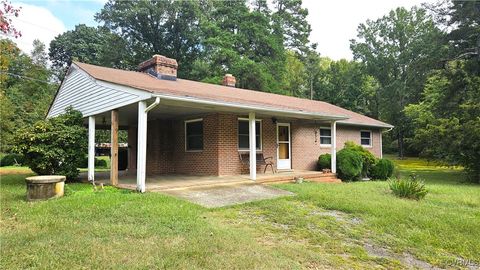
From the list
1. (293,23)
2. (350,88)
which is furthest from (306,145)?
(350,88)

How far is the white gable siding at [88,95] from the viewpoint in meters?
8.72

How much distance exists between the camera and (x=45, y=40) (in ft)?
149

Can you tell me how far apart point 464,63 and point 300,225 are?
55.2ft

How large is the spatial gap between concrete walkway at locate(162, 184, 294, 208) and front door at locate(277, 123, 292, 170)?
14.0 feet

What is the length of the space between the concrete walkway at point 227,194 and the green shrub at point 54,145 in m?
4.21

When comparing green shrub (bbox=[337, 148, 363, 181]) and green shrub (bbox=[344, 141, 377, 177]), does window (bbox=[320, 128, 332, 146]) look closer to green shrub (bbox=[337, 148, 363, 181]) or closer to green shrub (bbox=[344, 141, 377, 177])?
green shrub (bbox=[344, 141, 377, 177])

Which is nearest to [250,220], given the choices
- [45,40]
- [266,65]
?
[266,65]

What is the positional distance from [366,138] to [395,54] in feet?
77.8

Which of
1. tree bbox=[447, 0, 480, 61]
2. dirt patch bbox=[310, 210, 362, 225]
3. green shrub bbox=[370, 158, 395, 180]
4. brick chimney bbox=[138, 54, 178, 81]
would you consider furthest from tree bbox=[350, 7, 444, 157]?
dirt patch bbox=[310, 210, 362, 225]

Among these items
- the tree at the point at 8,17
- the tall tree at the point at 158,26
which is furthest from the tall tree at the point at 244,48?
the tree at the point at 8,17

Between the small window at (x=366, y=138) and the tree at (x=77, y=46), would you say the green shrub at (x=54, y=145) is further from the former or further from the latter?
the tree at (x=77, y=46)

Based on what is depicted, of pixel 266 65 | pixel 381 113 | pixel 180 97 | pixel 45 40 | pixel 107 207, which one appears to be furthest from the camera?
pixel 45 40

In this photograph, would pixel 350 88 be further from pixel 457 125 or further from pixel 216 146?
pixel 216 146

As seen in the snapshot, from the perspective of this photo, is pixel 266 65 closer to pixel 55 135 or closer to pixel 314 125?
pixel 314 125
